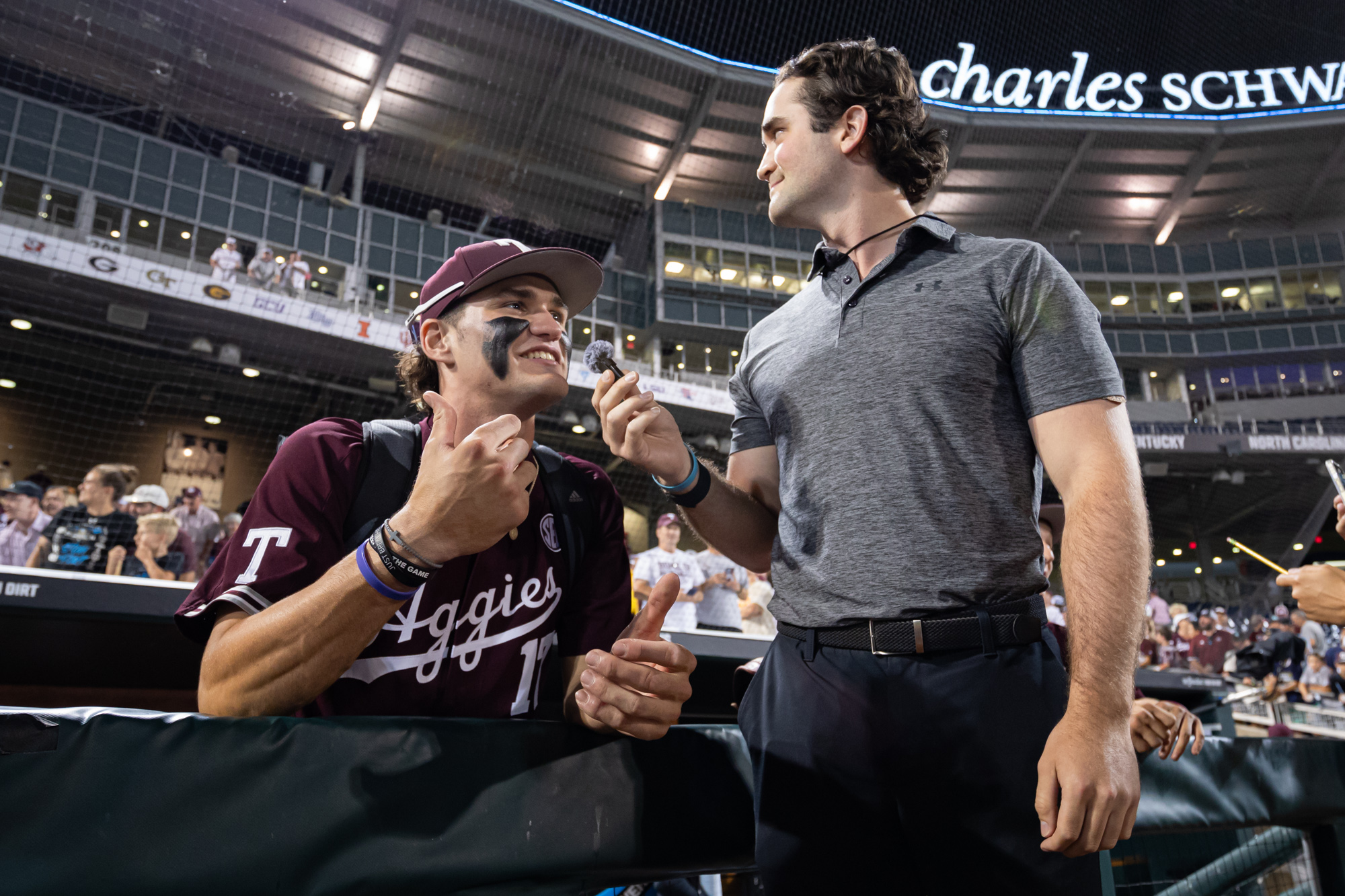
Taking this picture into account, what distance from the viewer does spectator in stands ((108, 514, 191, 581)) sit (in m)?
4.68

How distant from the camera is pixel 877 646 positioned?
1.23m

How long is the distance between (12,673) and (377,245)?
54.0ft

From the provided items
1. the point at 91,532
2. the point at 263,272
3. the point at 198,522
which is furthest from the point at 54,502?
the point at 263,272

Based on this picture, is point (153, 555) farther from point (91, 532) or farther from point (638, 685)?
point (638, 685)

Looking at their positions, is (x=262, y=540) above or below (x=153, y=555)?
below

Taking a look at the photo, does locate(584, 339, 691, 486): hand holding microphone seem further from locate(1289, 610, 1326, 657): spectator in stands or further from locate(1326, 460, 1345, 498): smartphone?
locate(1289, 610, 1326, 657): spectator in stands

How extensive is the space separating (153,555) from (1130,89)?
27.5 m

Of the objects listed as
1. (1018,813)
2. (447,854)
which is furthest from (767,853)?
(447,854)

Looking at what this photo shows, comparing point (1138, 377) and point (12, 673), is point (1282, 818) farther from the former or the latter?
point (1138, 377)

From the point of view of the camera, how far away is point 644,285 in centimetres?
2225

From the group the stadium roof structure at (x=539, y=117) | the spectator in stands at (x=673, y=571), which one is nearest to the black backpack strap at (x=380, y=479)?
the spectator in stands at (x=673, y=571)

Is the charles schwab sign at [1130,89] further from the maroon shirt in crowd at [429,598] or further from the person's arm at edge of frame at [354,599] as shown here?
the person's arm at edge of frame at [354,599]

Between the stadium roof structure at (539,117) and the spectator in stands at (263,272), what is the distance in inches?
176

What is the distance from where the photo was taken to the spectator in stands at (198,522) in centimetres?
679
